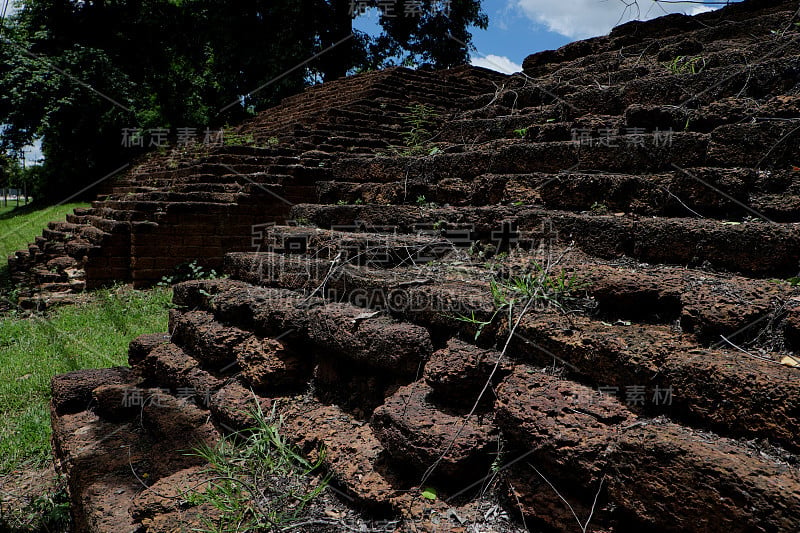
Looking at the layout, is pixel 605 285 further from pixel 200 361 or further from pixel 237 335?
pixel 200 361

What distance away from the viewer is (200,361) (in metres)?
2.54

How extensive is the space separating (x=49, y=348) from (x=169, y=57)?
41.4 ft

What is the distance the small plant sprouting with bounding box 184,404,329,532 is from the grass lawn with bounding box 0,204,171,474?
1959 mm

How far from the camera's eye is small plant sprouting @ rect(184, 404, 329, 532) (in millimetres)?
1555

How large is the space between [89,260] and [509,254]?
5877 mm

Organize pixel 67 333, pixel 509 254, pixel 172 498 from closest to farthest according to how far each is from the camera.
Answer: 1. pixel 172 498
2. pixel 509 254
3. pixel 67 333

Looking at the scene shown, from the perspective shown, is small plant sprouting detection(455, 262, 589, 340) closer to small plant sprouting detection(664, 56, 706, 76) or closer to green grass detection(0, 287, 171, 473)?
small plant sprouting detection(664, 56, 706, 76)

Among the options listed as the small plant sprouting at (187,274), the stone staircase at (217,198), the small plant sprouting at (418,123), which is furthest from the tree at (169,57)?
the small plant sprouting at (418,123)

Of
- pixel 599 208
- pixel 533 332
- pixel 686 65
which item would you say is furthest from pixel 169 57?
pixel 533 332

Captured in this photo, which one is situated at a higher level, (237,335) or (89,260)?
(237,335)

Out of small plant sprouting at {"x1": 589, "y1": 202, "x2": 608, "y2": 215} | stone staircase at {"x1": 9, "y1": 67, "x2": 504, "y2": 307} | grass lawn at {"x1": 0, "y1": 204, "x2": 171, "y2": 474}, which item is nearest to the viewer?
small plant sprouting at {"x1": 589, "y1": 202, "x2": 608, "y2": 215}

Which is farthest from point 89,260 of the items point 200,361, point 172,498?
point 172,498

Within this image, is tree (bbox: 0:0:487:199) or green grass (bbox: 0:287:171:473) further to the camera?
tree (bbox: 0:0:487:199)

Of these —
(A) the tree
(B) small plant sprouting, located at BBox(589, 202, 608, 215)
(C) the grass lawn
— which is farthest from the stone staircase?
(A) the tree
